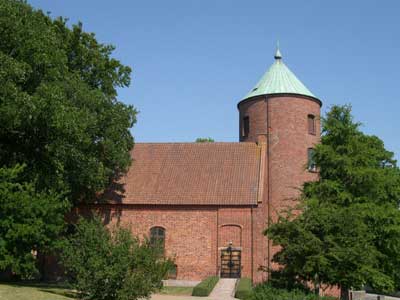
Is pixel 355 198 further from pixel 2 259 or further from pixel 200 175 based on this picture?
pixel 2 259

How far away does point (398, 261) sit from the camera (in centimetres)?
2538

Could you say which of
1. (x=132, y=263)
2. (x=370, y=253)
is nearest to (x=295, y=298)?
(x=370, y=253)

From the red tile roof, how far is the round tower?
1097 millimetres

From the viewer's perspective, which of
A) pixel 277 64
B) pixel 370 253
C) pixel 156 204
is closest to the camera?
pixel 370 253

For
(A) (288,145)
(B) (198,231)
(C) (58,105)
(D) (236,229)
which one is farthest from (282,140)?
(C) (58,105)

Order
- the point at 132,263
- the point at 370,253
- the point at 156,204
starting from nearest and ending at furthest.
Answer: the point at 132,263, the point at 370,253, the point at 156,204

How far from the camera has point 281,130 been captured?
3344cm

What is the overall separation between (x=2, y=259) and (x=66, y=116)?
614cm

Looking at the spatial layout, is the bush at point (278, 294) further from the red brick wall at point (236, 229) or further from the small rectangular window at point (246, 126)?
the small rectangular window at point (246, 126)

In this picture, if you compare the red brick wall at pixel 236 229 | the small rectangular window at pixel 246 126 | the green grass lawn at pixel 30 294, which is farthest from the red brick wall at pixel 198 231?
the green grass lawn at pixel 30 294

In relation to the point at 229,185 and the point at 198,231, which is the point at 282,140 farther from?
the point at 198,231

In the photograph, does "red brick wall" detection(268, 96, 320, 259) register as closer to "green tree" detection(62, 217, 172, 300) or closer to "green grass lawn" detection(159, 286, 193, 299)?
"green grass lawn" detection(159, 286, 193, 299)

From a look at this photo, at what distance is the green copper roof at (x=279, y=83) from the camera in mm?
34125

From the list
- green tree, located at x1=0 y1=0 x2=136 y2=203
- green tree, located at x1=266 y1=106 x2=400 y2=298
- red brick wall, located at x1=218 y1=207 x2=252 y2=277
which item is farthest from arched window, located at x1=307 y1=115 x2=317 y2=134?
green tree, located at x1=0 y1=0 x2=136 y2=203
